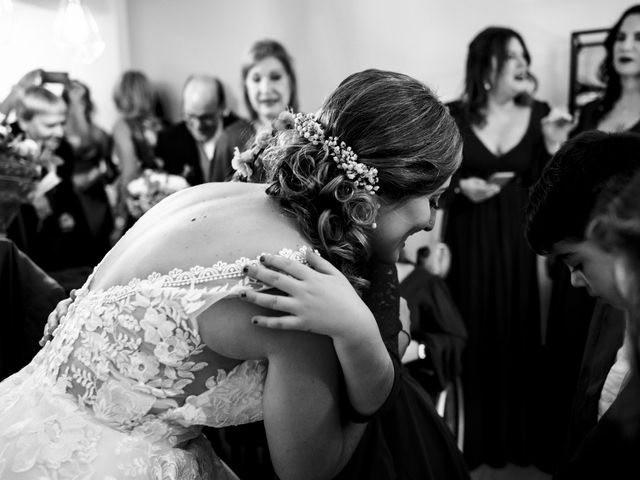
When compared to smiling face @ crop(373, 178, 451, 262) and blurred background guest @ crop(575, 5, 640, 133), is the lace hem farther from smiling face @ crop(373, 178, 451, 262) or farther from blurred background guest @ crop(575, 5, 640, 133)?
blurred background guest @ crop(575, 5, 640, 133)

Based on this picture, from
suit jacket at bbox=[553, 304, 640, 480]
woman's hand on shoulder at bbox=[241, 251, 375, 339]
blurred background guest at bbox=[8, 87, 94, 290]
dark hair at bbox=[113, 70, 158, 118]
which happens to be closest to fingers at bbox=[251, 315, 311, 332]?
woman's hand on shoulder at bbox=[241, 251, 375, 339]

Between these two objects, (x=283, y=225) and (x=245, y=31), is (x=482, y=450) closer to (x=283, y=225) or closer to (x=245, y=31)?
(x=283, y=225)

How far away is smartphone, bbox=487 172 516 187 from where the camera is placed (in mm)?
2819

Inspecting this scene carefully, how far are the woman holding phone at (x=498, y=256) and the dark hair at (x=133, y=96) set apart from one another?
237cm

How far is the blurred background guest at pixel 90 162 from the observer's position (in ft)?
12.7

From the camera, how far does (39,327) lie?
1.85m

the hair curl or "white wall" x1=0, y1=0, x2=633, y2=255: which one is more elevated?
"white wall" x1=0, y1=0, x2=633, y2=255

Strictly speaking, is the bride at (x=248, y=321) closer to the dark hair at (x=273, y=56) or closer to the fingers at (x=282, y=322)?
the fingers at (x=282, y=322)

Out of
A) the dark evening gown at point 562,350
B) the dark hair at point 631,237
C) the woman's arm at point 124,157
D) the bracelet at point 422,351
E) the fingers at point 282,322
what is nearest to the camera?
the dark hair at point 631,237

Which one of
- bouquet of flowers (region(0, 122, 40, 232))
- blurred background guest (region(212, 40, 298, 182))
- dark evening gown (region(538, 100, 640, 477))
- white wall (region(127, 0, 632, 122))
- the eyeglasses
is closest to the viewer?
bouquet of flowers (region(0, 122, 40, 232))

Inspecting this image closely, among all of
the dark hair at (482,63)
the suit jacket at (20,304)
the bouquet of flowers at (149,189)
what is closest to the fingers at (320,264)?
the suit jacket at (20,304)

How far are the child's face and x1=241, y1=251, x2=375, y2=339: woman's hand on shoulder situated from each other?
21.0 inches

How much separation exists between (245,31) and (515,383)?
288 cm

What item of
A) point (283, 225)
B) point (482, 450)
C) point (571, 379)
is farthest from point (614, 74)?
point (283, 225)
